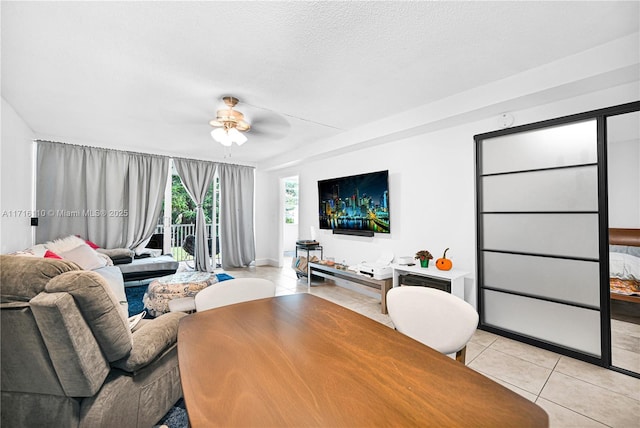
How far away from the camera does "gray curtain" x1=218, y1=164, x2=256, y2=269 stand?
239 inches

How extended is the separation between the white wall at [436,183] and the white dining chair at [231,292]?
94.3 inches

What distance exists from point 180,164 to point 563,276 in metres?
6.23

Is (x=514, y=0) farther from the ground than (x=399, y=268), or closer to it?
farther from the ground

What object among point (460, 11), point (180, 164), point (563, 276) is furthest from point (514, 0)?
point (180, 164)

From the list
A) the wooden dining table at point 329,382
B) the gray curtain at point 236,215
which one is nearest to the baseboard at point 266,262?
the gray curtain at point 236,215

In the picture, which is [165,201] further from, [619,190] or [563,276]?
[619,190]

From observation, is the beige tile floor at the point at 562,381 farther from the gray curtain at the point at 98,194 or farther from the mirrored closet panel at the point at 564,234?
the gray curtain at the point at 98,194

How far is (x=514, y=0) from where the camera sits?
1633mm

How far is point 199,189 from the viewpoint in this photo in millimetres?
5742

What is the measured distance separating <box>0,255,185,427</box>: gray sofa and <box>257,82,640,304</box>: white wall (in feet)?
10.6

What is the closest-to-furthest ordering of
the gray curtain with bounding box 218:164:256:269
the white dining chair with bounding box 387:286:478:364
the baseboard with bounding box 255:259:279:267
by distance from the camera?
1. the white dining chair with bounding box 387:286:478:364
2. the gray curtain with bounding box 218:164:256:269
3. the baseboard with bounding box 255:259:279:267

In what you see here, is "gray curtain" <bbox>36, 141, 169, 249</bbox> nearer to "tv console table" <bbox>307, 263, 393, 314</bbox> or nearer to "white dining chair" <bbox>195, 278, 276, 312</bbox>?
"tv console table" <bbox>307, 263, 393, 314</bbox>

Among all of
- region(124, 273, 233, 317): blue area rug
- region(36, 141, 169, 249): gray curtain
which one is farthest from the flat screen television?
region(36, 141, 169, 249): gray curtain

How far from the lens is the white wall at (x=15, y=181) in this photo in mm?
2945
